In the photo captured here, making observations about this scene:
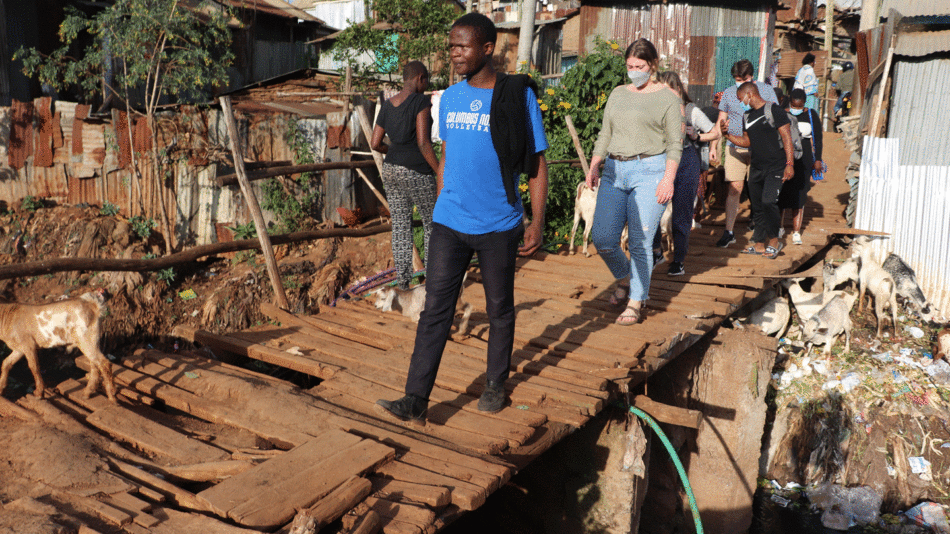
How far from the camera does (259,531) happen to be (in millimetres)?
2736

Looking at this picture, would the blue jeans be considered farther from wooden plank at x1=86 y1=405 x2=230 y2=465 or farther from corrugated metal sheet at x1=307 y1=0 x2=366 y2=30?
corrugated metal sheet at x1=307 y1=0 x2=366 y2=30

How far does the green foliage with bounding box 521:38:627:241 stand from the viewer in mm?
9523

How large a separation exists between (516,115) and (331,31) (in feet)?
65.4

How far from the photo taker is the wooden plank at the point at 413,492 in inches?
120

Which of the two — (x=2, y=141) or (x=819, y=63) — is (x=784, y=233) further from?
(x=819, y=63)

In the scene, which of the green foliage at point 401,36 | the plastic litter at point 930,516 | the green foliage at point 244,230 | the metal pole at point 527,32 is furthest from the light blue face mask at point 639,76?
the green foliage at point 401,36

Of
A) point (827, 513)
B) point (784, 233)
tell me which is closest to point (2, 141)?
point (784, 233)

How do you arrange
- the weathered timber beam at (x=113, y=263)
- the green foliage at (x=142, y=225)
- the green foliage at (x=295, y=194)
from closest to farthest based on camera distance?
the weathered timber beam at (x=113, y=263)
the green foliage at (x=295, y=194)
the green foliage at (x=142, y=225)

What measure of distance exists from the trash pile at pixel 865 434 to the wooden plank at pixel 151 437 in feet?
19.8

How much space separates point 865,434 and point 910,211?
2.99 m

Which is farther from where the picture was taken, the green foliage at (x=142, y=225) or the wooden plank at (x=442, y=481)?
the green foliage at (x=142, y=225)

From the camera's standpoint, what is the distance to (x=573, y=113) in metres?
9.98

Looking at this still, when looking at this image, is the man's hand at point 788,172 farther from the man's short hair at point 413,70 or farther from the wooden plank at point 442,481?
the wooden plank at point 442,481

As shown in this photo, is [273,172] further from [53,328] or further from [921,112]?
[921,112]
